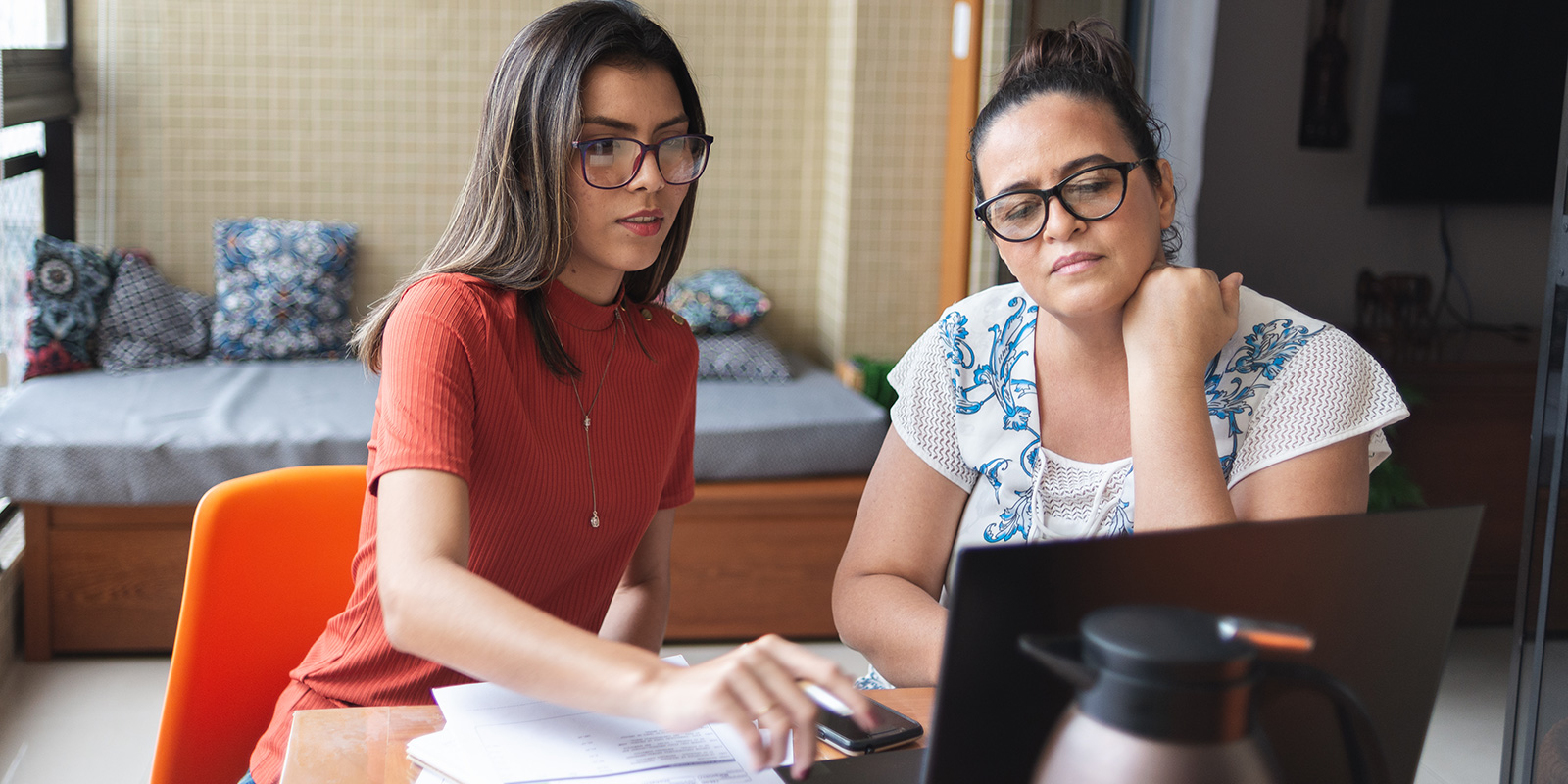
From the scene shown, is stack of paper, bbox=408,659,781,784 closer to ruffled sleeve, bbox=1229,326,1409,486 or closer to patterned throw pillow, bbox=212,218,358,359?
ruffled sleeve, bbox=1229,326,1409,486

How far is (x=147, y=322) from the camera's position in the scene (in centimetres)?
372

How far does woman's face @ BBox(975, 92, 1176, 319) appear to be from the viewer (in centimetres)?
133

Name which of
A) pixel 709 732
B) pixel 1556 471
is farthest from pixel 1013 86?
pixel 1556 471

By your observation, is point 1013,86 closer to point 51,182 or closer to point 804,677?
point 804,677

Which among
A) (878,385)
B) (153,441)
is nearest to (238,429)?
(153,441)

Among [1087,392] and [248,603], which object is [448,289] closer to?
[248,603]

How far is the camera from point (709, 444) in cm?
326

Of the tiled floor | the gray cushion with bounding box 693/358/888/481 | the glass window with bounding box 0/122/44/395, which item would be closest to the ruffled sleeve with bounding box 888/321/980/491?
the tiled floor

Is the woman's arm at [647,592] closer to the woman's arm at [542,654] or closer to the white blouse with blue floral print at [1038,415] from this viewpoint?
the white blouse with blue floral print at [1038,415]

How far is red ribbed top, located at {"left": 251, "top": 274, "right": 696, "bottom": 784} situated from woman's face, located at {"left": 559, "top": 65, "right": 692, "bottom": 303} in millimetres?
105

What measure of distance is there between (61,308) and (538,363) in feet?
9.17

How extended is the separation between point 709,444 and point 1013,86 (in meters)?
1.95

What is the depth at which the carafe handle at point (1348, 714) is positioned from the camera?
0.71 metres

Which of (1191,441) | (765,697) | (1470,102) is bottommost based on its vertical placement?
(765,697)
